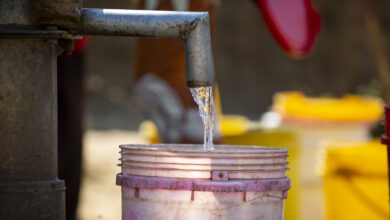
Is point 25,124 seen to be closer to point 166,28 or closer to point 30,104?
point 30,104

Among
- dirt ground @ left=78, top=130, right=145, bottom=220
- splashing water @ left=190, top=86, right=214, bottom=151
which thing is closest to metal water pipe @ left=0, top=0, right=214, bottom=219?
splashing water @ left=190, top=86, right=214, bottom=151

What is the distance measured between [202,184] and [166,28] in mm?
338

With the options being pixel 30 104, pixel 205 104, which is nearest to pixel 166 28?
pixel 205 104

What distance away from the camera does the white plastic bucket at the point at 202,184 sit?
58.6 inches

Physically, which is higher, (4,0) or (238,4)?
(238,4)

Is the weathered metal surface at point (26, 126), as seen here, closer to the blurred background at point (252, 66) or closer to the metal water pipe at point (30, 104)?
the metal water pipe at point (30, 104)

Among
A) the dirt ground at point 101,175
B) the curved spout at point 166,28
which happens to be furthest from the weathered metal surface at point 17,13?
the dirt ground at point 101,175

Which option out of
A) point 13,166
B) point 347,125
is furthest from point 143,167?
point 347,125

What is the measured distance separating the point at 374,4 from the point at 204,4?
263 centimetres

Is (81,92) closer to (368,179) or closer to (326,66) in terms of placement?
(368,179)

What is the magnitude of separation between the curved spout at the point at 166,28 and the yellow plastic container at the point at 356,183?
4.73ft

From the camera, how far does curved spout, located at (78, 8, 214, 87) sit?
154 cm

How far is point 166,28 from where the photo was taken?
1.55 meters

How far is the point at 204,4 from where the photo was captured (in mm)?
3033
